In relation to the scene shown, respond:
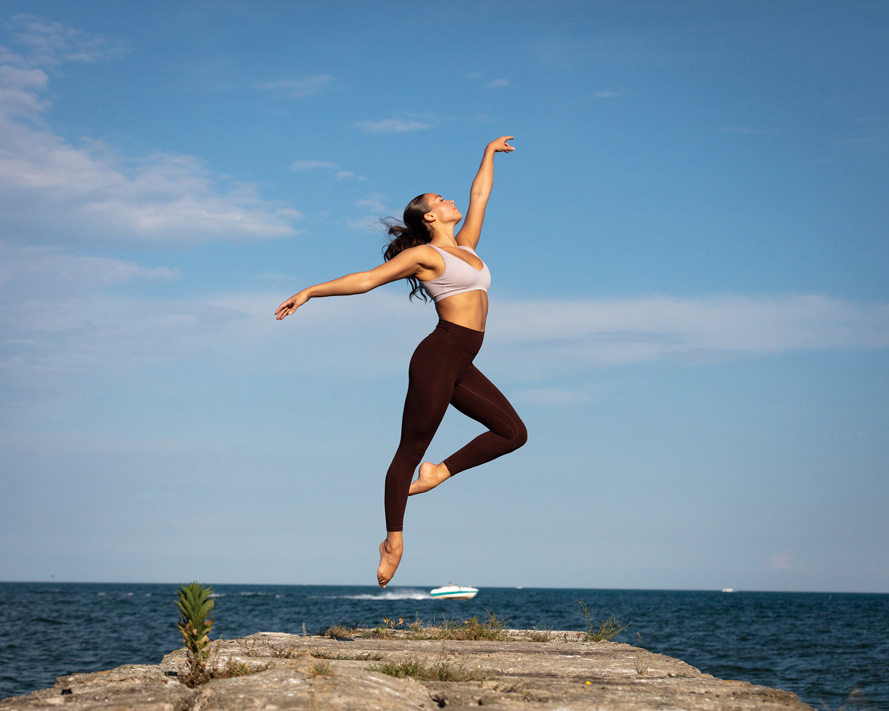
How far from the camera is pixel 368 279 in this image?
597 cm

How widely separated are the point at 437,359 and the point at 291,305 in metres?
1.21

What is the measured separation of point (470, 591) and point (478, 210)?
78.0 metres

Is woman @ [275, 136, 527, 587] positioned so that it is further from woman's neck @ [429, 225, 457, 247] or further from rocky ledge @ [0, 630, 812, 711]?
rocky ledge @ [0, 630, 812, 711]

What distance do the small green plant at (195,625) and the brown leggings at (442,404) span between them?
7.36ft

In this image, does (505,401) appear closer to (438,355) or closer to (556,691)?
(438,355)

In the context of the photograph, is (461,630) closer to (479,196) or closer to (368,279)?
(368,279)

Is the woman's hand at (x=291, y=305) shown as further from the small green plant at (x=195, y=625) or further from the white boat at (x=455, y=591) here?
the white boat at (x=455, y=591)

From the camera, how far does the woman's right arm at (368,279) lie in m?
5.66

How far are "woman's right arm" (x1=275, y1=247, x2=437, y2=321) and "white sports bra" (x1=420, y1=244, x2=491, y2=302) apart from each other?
0.13 m

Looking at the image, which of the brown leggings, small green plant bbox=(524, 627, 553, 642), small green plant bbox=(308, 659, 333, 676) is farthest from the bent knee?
small green plant bbox=(308, 659, 333, 676)

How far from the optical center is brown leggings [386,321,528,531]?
628cm

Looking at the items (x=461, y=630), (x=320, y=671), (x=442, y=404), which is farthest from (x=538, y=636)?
(x=320, y=671)

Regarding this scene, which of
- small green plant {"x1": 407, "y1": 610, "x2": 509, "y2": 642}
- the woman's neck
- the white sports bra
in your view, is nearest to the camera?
the white sports bra

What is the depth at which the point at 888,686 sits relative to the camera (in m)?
25.2
